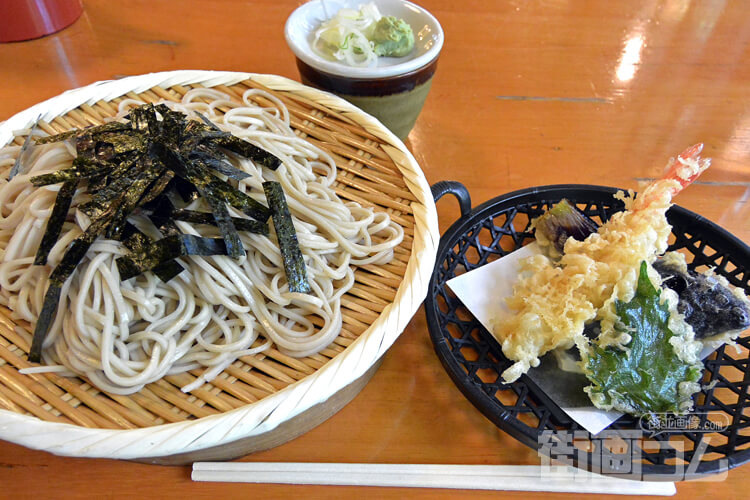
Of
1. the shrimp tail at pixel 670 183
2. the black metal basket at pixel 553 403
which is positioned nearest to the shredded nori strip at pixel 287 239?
the black metal basket at pixel 553 403

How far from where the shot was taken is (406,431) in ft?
3.69

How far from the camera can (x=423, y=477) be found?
1.04 m

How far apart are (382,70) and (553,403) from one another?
3.31 feet

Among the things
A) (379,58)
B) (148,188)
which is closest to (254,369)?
(148,188)

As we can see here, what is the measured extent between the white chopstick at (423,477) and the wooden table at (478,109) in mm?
28

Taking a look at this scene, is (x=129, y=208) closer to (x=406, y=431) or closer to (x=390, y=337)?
(x=390, y=337)

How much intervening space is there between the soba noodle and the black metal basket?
0.27 m

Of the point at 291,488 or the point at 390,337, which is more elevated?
the point at 390,337

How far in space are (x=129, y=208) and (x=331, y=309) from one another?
48 centimetres

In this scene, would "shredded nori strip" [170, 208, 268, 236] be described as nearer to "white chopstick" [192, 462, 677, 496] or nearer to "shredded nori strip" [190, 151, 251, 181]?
"shredded nori strip" [190, 151, 251, 181]

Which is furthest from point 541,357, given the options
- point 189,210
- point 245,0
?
point 245,0

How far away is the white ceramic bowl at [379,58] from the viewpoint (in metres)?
1.42

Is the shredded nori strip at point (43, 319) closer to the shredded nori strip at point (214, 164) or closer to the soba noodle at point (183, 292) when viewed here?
the soba noodle at point (183, 292)

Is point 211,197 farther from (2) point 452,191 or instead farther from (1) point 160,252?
(2) point 452,191
